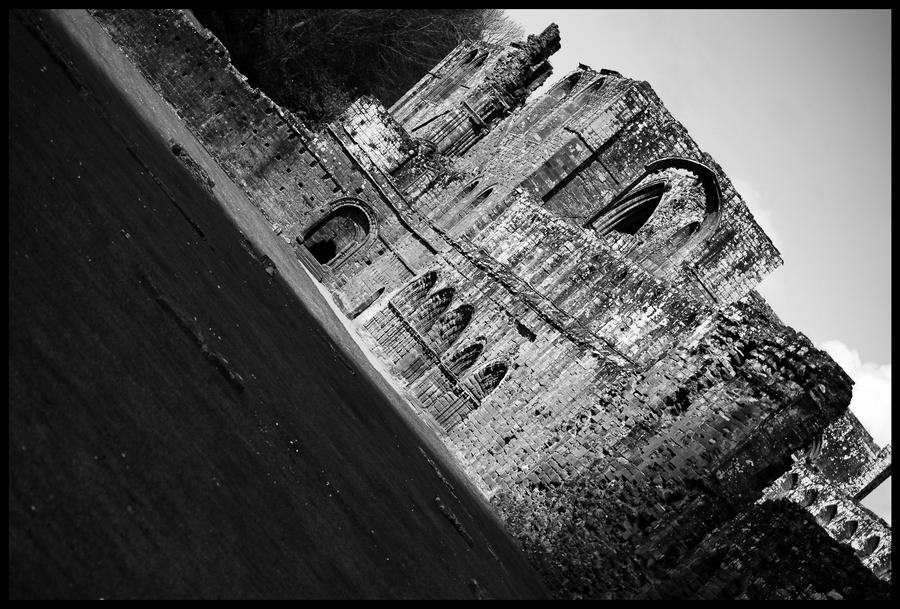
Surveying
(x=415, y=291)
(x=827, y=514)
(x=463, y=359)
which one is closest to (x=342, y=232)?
(x=415, y=291)

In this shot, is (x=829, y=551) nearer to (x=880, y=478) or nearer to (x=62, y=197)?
(x=62, y=197)

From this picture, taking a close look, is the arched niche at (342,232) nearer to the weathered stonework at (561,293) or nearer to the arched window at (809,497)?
the weathered stonework at (561,293)

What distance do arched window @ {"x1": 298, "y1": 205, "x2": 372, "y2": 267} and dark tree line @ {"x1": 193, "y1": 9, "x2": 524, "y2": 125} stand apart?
5503mm

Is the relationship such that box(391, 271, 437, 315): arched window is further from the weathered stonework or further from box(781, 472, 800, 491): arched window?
box(781, 472, 800, 491): arched window

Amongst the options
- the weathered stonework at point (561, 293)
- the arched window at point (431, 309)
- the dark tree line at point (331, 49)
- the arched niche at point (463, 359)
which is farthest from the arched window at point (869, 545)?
the dark tree line at point (331, 49)

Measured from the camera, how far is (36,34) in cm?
923

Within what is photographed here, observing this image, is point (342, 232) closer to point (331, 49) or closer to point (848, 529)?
point (331, 49)

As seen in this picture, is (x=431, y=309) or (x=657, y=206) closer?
(x=431, y=309)

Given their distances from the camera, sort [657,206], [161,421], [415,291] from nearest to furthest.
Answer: [161,421] < [415,291] < [657,206]

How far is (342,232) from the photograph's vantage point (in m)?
22.8

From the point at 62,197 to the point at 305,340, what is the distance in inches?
187

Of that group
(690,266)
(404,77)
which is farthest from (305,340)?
(404,77)

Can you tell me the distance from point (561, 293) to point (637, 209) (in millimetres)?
8365

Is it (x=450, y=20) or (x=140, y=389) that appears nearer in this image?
(x=140, y=389)
